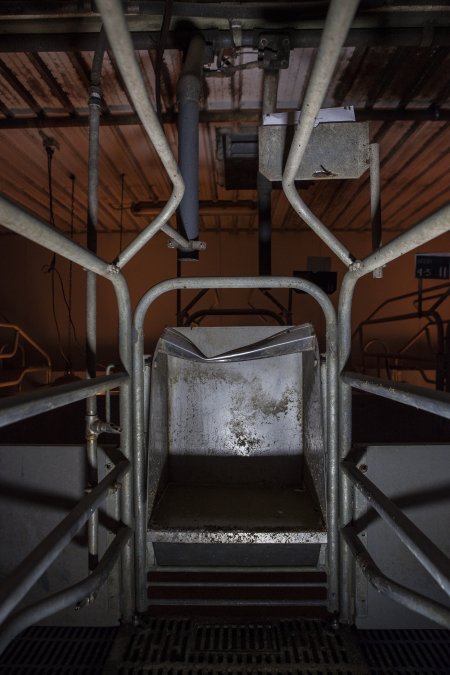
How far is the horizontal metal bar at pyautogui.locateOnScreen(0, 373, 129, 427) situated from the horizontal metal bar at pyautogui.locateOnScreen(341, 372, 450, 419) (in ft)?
2.58

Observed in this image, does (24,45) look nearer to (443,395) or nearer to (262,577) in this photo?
(443,395)

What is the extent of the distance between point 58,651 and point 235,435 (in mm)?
1066

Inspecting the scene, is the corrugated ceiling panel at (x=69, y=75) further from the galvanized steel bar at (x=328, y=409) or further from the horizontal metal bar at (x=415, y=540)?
the horizontal metal bar at (x=415, y=540)

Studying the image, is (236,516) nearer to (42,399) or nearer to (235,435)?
(235,435)

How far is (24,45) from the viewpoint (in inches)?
88.4

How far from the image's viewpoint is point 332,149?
151cm

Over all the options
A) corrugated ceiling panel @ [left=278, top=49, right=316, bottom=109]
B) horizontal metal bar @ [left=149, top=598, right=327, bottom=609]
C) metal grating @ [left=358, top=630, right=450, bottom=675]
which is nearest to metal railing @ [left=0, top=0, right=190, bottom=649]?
horizontal metal bar @ [left=149, top=598, right=327, bottom=609]

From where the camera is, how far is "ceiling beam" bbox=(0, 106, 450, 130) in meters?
3.25

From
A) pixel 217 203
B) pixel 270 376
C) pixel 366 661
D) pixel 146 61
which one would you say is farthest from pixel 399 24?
pixel 217 203

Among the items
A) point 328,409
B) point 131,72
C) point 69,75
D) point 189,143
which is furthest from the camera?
point 69,75

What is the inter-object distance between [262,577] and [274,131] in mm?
1690

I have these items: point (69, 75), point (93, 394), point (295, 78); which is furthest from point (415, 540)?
point (69, 75)

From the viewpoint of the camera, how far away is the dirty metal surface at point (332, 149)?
4.93 ft

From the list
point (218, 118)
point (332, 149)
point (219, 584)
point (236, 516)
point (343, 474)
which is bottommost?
point (219, 584)
